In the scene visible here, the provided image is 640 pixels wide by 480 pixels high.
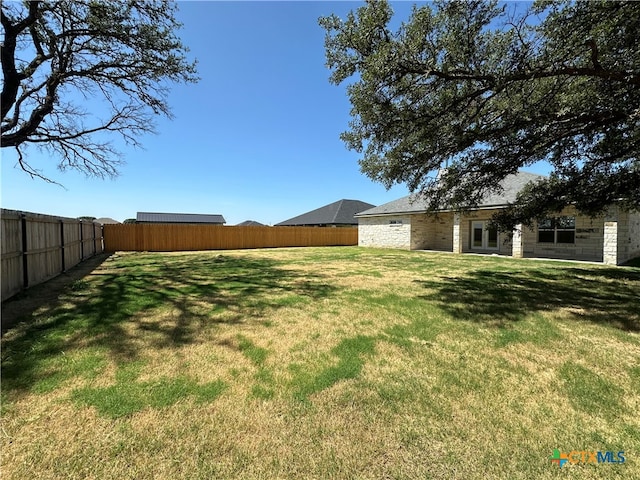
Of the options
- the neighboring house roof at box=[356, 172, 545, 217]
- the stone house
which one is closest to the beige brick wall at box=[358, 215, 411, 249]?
the stone house

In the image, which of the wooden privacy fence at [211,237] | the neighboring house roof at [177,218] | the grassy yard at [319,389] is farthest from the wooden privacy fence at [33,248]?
the neighboring house roof at [177,218]

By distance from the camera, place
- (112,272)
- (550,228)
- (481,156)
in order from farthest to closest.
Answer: (550,228)
(112,272)
(481,156)

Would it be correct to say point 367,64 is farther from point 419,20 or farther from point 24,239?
point 24,239

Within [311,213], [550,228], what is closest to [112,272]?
[550,228]

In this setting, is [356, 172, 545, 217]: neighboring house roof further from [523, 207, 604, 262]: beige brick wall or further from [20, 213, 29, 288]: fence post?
[20, 213, 29, 288]: fence post

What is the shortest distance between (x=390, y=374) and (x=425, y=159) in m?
5.18

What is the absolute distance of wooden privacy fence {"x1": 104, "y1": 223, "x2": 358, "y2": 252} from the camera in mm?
17516

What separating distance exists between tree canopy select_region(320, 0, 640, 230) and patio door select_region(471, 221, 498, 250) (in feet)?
27.0

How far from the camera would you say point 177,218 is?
41.0m

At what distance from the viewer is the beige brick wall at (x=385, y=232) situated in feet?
60.4

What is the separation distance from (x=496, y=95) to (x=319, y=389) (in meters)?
6.12

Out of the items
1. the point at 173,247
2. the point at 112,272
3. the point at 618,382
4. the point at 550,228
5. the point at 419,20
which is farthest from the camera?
the point at 173,247

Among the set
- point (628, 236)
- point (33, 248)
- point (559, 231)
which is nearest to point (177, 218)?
point (33, 248)

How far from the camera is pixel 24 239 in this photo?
19.9 feet
